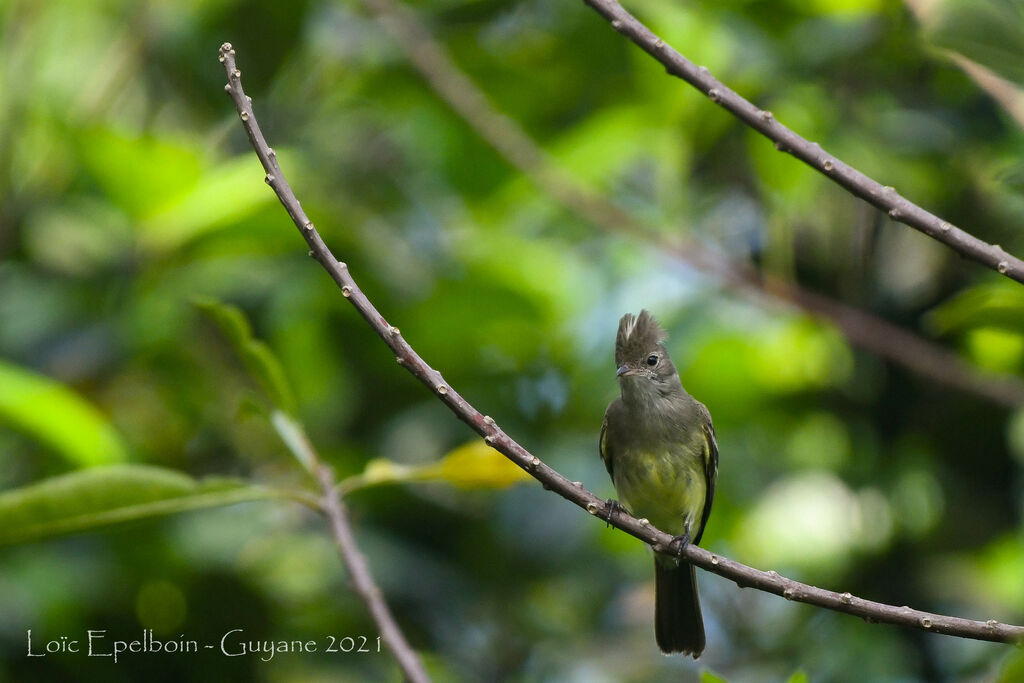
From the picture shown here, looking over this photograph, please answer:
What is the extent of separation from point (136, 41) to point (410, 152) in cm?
111

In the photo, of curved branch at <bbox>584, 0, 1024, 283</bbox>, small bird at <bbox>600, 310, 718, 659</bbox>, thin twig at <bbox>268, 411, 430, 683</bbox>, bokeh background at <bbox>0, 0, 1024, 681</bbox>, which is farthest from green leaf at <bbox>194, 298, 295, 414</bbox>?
small bird at <bbox>600, 310, 718, 659</bbox>

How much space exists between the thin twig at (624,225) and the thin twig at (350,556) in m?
A: 1.35

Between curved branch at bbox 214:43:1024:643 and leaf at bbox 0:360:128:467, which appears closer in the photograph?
curved branch at bbox 214:43:1024:643

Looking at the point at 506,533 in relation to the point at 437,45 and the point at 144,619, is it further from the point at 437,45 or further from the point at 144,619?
the point at 437,45

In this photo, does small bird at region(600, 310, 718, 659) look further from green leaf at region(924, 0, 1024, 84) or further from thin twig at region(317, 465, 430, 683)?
green leaf at region(924, 0, 1024, 84)

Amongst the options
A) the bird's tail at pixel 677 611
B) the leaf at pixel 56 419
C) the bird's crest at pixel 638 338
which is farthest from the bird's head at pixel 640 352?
the leaf at pixel 56 419

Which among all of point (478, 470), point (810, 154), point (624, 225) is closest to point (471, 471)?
point (478, 470)

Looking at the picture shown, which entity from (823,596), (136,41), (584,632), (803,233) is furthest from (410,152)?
(823,596)

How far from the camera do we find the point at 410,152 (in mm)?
4453

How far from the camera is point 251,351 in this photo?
2.62 m

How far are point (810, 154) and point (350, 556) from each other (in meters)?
1.24

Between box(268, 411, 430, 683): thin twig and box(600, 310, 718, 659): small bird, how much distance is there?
54.1 inches

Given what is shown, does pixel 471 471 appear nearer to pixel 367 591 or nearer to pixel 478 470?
pixel 478 470

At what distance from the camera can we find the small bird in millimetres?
3812
